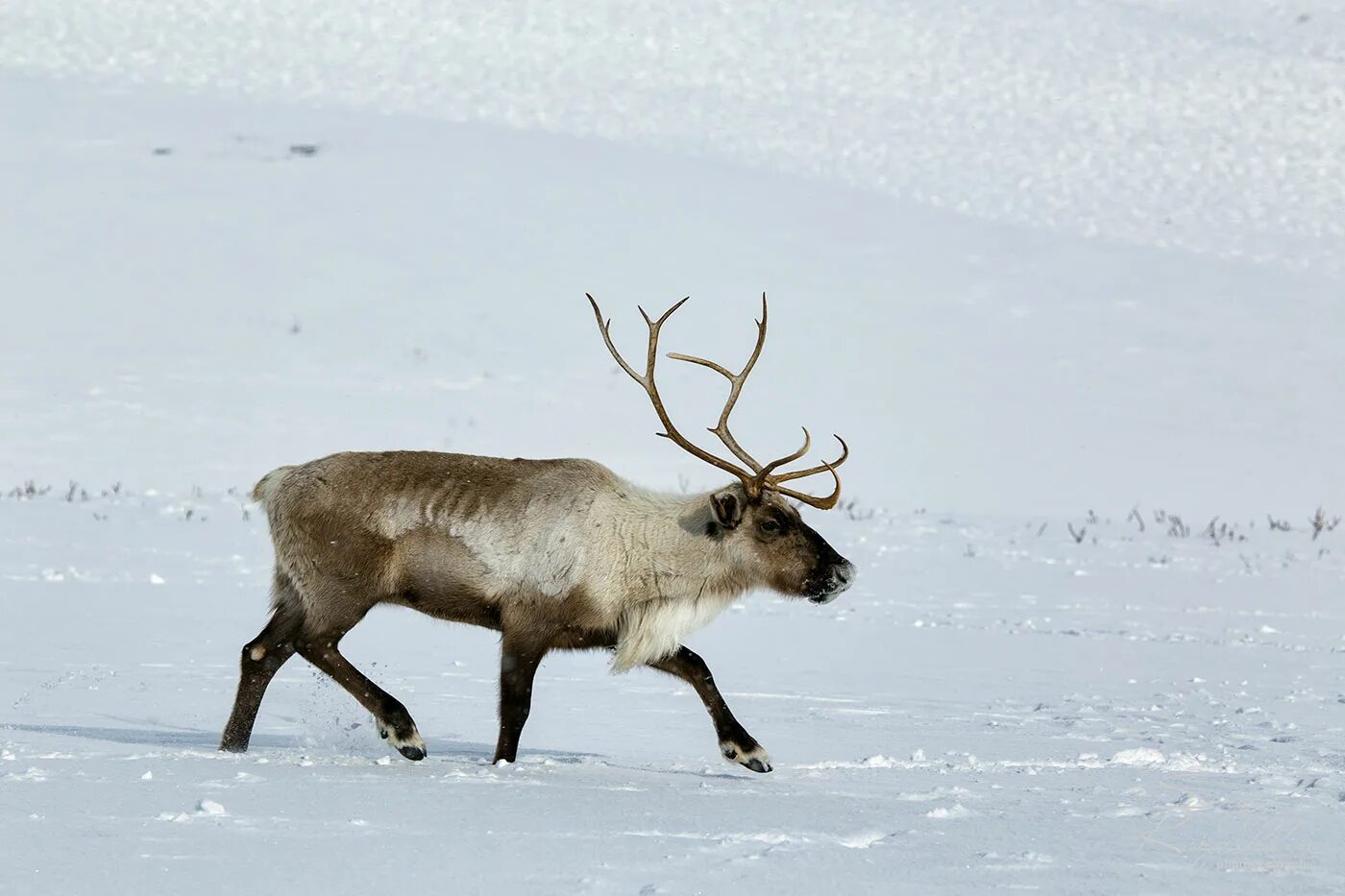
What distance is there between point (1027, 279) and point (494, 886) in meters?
20.3

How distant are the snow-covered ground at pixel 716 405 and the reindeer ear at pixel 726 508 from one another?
78 cm

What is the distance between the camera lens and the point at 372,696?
6.10 meters

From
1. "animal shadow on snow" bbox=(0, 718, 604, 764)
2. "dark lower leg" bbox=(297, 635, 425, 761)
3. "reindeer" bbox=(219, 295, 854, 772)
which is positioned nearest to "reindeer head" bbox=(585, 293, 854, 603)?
"reindeer" bbox=(219, 295, 854, 772)

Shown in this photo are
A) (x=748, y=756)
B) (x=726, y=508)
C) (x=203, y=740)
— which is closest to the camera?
(x=748, y=756)

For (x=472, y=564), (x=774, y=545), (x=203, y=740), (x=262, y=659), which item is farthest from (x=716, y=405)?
(x=203, y=740)

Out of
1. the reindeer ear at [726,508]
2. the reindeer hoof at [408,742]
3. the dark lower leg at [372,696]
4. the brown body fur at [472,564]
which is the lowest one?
the reindeer hoof at [408,742]

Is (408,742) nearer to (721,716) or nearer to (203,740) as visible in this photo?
(203,740)

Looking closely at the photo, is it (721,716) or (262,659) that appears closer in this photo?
(721,716)

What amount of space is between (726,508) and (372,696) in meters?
1.41

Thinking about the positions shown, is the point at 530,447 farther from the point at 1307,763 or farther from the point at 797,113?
the point at 797,113

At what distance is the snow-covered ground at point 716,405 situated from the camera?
15.2 feet

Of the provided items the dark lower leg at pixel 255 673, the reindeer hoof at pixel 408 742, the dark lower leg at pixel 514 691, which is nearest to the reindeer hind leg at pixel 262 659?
the dark lower leg at pixel 255 673

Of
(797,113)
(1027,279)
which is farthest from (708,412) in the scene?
(797,113)

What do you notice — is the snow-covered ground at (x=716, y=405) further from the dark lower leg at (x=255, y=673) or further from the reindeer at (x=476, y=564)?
the reindeer at (x=476, y=564)
